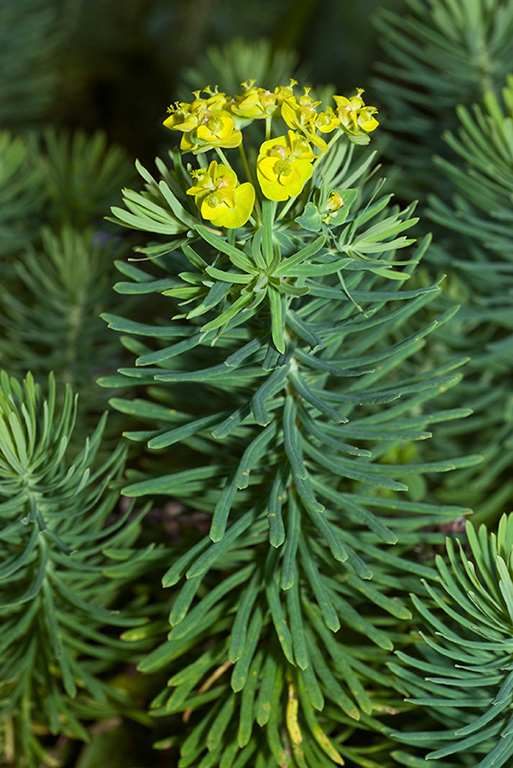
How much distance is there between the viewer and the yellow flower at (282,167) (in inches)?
12.8

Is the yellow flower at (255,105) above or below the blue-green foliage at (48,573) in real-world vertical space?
above

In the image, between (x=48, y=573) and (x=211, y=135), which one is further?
(x=48, y=573)

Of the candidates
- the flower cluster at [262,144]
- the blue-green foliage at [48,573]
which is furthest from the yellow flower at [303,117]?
the blue-green foliage at [48,573]

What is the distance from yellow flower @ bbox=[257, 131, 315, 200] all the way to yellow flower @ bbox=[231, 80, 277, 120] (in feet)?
0.09

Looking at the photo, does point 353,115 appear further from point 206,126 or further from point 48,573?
point 48,573

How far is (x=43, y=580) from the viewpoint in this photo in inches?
16.8

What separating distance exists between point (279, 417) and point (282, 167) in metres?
0.16

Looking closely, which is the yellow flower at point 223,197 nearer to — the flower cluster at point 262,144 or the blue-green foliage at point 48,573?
the flower cluster at point 262,144

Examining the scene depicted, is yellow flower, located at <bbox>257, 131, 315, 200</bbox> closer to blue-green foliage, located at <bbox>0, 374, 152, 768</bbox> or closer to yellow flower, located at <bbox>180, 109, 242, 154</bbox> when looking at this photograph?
yellow flower, located at <bbox>180, 109, 242, 154</bbox>

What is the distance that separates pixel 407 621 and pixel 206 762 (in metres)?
0.15

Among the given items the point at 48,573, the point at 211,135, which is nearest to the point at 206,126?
the point at 211,135

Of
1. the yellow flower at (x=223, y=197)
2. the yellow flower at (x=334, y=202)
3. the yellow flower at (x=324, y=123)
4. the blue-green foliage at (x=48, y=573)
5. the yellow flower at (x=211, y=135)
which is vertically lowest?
the blue-green foliage at (x=48, y=573)

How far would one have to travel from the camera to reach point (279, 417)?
0.43 m

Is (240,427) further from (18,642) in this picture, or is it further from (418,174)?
(418,174)
